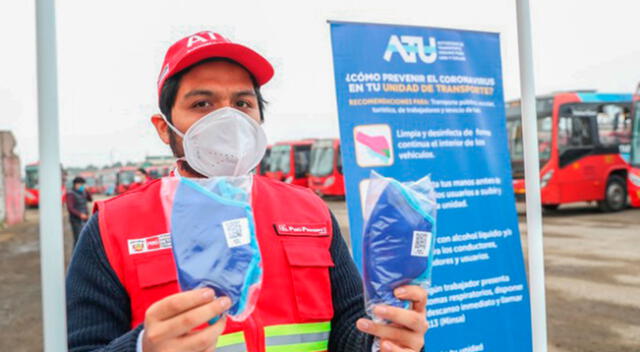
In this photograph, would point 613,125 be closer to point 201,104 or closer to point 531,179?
point 531,179

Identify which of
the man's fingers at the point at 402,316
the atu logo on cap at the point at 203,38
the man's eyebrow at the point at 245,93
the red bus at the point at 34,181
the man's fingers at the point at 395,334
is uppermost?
the atu logo on cap at the point at 203,38

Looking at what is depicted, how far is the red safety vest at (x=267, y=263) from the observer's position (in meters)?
1.14

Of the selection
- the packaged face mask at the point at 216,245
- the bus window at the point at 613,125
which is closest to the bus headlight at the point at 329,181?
the bus window at the point at 613,125

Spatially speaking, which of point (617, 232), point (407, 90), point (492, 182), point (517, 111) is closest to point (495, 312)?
point (492, 182)

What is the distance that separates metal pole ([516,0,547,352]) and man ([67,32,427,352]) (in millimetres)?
791

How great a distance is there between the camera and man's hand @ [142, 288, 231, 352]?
81cm

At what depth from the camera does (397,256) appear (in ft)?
3.25

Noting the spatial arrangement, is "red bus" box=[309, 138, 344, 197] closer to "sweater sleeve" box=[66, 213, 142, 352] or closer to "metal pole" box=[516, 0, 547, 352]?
"metal pole" box=[516, 0, 547, 352]

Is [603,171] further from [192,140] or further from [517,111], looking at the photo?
[192,140]

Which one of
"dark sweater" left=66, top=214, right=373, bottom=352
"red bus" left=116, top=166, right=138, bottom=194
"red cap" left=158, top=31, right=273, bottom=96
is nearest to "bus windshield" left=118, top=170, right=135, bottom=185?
"red bus" left=116, top=166, right=138, bottom=194

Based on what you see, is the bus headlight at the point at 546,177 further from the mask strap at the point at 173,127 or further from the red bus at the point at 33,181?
the mask strap at the point at 173,127

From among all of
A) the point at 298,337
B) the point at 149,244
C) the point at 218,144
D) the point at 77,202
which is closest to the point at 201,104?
the point at 218,144

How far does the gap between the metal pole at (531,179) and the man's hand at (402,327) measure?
0.97m

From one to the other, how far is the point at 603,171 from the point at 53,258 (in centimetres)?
1400
